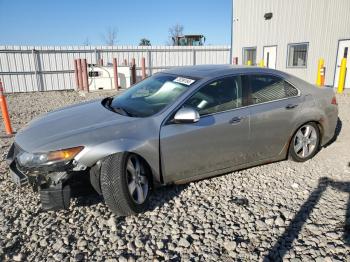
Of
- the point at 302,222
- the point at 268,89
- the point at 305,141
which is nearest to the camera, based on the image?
the point at 302,222

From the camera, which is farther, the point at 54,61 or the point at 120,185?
the point at 54,61

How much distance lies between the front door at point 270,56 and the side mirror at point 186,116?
13.1 metres

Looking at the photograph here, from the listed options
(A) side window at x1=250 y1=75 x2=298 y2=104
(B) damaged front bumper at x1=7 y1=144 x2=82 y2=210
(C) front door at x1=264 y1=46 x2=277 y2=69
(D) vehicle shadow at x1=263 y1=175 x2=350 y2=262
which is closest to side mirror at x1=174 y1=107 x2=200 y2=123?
(A) side window at x1=250 y1=75 x2=298 y2=104

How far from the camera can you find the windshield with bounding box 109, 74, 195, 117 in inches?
133

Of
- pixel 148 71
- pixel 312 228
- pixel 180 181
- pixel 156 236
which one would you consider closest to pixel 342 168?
pixel 312 228

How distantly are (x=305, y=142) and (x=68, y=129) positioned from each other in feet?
10.7

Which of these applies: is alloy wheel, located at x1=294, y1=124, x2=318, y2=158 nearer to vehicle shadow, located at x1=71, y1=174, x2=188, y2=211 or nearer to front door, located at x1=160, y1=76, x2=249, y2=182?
front door, located at x1=160, y1=76, x2=249, y2=182

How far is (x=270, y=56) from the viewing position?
1526cm

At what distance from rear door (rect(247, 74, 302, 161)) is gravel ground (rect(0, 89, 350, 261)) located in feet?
1.40

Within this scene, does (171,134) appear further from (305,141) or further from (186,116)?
(305,141)

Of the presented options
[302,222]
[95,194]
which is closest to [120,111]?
[95,194]

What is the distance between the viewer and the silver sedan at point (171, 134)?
2785 mm

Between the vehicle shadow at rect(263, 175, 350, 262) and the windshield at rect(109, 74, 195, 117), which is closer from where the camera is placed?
the vehicle shadow at rect(263, 175, 350, 262)

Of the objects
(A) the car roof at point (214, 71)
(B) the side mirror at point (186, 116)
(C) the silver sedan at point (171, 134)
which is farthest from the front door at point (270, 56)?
(B) the side mirror at point (186, 116)
